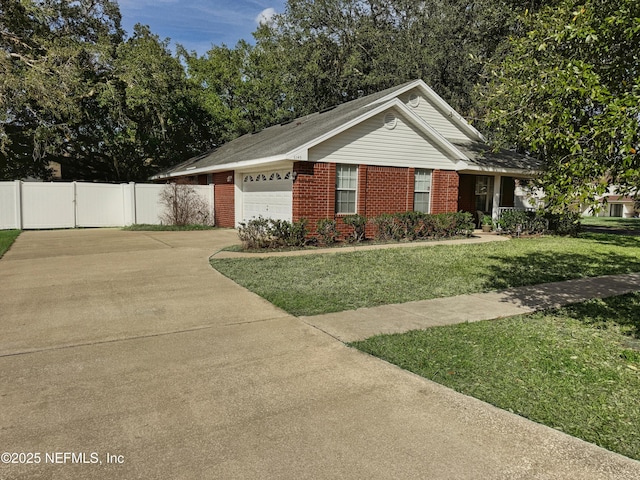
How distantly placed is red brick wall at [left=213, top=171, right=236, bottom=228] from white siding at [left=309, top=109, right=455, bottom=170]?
662cm

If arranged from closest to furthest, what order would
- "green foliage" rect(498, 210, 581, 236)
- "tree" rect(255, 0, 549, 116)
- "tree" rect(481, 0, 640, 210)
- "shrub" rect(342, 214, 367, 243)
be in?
"tree" rect(481, 0, 640, 210) < "shrub" rect(342, 214, 367, 243) < "green foliage" rect(498, 210, 581, 236) < "tree" rect(255, 0, 549, 116)

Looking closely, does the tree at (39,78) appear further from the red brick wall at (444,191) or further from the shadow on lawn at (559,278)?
the shadow on lawn at (559,278)

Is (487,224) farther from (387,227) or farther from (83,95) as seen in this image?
(83,95)

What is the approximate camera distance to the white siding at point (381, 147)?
1378 centimetres

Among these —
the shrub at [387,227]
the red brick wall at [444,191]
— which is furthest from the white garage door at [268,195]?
the red brick wall at [444,191]

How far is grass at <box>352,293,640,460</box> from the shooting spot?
336cm

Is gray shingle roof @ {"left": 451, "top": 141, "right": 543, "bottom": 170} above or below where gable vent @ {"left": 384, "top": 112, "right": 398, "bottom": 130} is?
below

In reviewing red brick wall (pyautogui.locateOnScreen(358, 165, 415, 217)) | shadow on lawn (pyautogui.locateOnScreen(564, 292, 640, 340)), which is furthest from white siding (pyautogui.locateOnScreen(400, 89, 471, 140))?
shadow on lawn (pyautogui.locateOnScreen(564, 292, 640, 340))

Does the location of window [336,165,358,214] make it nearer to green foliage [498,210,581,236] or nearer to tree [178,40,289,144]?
green foliage [498,210,581,236]

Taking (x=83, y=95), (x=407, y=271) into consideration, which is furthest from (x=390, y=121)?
(x=83, y=95)

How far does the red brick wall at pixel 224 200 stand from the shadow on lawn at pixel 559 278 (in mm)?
12215

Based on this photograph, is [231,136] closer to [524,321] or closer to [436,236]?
[436,236]

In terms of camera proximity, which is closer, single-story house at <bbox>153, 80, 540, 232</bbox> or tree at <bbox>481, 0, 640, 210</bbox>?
tree at <bbox>481, 0, 640, 210</bbox>

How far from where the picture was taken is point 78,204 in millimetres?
19156
